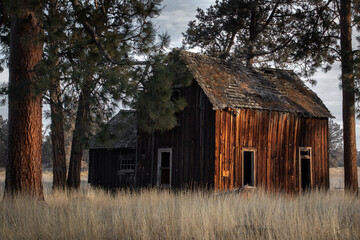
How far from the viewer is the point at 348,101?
57.7ft

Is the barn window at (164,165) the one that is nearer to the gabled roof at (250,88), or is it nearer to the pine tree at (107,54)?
the gabled roof at (250,88)

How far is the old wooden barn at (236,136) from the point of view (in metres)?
15.3

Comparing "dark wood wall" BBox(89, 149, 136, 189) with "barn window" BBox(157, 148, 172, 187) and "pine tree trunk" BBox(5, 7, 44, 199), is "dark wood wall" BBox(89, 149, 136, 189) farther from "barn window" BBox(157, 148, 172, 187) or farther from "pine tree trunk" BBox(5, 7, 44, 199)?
"pine tree trunk" BBox(5, 7, 44, 199)

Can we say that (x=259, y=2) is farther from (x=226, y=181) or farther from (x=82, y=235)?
(x=82, y=235)

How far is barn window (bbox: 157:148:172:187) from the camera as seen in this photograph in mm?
16938

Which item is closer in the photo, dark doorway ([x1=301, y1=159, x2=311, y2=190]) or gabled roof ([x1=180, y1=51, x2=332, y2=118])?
gabled roof ([x1=180, y1=51, x2=332, y2=118])

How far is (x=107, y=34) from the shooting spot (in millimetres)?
11938

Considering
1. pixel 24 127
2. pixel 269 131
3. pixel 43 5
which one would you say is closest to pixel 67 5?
pixel 43 5

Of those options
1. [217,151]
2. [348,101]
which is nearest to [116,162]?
[217,151]

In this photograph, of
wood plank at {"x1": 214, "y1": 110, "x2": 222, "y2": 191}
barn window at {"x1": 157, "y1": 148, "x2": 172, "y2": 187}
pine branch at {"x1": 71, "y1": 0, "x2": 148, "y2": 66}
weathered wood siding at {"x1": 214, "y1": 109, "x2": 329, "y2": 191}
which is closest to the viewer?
pine branch at {"x1": 71, "y1": 0, "x2": 148, "y2": 66}

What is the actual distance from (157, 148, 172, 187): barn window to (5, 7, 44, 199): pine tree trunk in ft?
21.9

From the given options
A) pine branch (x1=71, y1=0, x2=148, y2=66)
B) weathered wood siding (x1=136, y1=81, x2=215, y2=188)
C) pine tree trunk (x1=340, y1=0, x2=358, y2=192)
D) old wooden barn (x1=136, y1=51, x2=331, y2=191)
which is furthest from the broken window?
pine tree trunk (x1=340, y1=0, x2=358, y2=192)

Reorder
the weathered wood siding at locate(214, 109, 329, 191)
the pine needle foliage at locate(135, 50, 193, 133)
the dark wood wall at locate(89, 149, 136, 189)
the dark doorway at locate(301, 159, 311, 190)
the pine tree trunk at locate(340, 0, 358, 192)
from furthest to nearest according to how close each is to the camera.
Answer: the dark wood wall at locate(89, 149, 136, 189)
the dark doorway at locate(301, 159, 311, 190)
the pine tree trunk at locate(340, 0, 358, 192)
the weathered wood siding at locate(214, 109, 329, 191)
the pine needle foliage at locate(135, 50, 193, 133)

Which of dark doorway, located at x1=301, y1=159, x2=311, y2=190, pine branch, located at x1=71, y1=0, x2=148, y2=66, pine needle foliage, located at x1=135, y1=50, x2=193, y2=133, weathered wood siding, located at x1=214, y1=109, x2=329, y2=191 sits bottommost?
dark doorway, located at x1=301, y1=159, x2=311, y2=190
